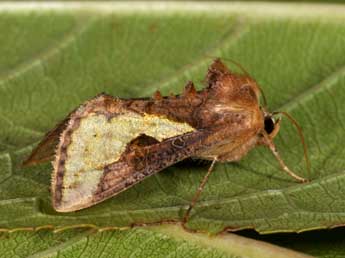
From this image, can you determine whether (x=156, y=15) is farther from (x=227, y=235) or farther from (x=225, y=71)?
(x=227, y=235)

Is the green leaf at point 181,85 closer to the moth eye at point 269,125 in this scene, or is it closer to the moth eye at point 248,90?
the moth eye at point 269,125

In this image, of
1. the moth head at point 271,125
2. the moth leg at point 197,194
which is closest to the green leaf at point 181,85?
the moth leg at point 197,194

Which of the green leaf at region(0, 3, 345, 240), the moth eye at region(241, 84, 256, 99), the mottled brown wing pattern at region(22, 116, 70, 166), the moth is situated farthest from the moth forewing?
the moth eye at region(241, 84, 256, 99)

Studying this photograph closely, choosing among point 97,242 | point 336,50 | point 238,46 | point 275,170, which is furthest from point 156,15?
point 97,242

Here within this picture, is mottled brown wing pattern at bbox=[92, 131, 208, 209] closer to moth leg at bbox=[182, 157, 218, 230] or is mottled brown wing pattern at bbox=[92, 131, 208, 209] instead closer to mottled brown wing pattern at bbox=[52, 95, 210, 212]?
mottled brown wing pattern at bbox=[52, 95, 210, 212]

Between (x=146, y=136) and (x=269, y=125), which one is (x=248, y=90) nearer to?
(x=269, y=125)

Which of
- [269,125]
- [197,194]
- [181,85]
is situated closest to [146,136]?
[197,194]
